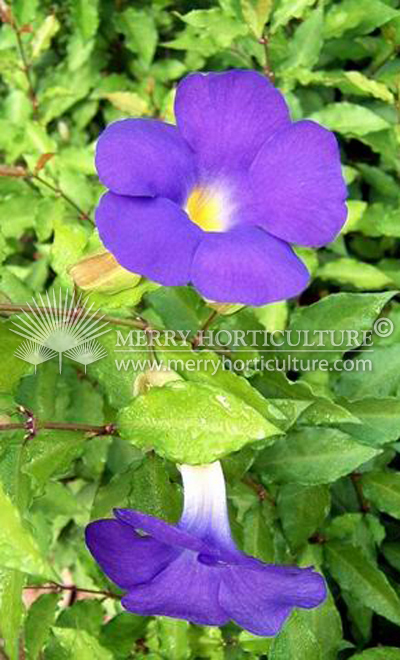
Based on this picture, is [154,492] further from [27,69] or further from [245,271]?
[27,69]

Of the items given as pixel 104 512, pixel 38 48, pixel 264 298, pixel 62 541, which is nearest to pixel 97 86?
pixel 38 48

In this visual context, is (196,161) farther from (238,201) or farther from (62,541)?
(62,541)

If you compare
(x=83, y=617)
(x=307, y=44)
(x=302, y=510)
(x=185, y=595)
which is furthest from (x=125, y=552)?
(x=307, y=44)

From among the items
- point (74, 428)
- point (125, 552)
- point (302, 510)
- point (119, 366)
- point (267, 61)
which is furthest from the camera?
point (267, 61)

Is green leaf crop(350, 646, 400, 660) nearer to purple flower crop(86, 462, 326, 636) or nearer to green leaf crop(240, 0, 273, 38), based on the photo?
purple flower crop(86, 462, 326, 636)

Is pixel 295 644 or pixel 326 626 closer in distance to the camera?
pixel 295 644
